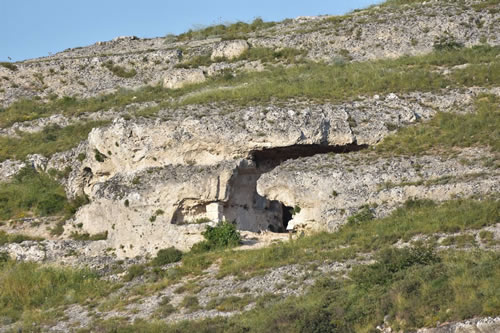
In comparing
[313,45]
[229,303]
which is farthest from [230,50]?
[229,303]

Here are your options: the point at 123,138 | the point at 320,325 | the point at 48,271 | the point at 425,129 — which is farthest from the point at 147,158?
the point at 320,325

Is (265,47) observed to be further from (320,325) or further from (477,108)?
(320,325)

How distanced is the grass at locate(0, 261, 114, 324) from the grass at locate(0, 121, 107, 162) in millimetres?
10021

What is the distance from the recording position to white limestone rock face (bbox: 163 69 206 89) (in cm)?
5734

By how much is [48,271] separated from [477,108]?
1955 cm

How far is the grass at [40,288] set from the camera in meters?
40.6

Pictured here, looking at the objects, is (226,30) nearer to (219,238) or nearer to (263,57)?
(263,57)

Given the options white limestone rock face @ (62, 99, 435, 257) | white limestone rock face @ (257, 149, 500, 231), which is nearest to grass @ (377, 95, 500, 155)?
white limestone rock face @ (62, 99, 435, 257)

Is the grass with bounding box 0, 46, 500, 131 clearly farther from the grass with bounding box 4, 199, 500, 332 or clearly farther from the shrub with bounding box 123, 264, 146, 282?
the grass with bounding box 4, 199, 500, 332

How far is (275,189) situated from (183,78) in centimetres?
1698

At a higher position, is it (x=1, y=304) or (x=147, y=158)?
(x=147, y=158)

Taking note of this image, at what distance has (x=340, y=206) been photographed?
136ft

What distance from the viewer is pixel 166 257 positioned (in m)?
42.1

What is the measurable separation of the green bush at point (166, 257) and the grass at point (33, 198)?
746 centimetres
